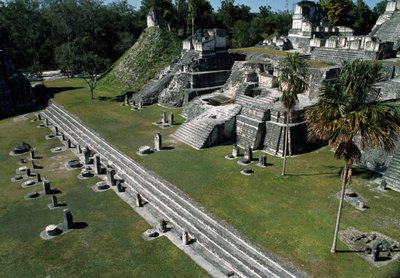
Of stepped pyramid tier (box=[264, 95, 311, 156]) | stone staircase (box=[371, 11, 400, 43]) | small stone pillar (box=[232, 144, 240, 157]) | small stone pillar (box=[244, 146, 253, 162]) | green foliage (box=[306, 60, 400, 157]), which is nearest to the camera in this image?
green foliage (box=[306, 60, 400, 157])

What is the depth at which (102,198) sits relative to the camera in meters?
17.8

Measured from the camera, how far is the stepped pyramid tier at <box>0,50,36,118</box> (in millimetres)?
34156

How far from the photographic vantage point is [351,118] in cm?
1073

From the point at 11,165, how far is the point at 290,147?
60.3 feet

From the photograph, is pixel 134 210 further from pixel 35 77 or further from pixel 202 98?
pixel 35 77

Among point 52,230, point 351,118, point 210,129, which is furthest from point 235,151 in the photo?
point 52,230

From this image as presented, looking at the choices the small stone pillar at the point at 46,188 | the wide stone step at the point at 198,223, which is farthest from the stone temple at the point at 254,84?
the small stone pillar at the point at 46,188

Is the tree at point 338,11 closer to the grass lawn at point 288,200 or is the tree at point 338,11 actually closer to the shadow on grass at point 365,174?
the grass lawn at point 288,200

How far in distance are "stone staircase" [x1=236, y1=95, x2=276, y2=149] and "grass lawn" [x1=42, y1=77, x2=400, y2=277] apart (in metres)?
1.60

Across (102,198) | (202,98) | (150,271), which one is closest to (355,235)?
(150,271)

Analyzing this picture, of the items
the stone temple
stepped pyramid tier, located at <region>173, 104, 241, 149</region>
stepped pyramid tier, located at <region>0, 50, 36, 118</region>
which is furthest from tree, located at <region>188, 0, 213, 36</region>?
stepped pyramid tier, located at <region>173, 104, 241, 149</region>

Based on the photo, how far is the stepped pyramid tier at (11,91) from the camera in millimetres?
34156

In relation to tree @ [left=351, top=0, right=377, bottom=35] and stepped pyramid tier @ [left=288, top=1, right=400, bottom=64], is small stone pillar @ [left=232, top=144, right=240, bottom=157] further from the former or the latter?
tree @ [left=351, top=0, right=377, bottom=35]

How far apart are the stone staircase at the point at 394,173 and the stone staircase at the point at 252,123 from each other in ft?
25.8
